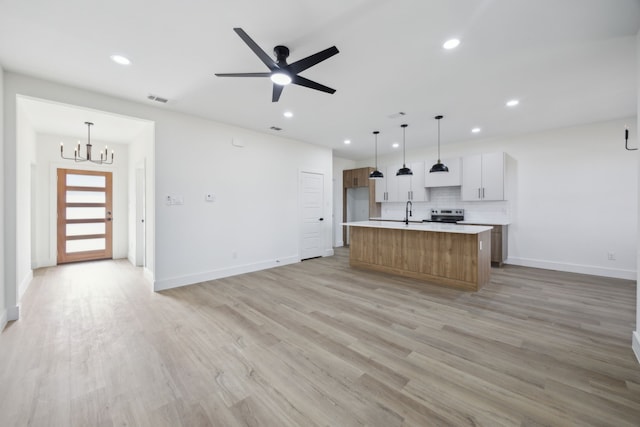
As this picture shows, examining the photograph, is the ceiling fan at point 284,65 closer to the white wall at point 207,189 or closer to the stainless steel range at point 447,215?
the white wall at point 207,189

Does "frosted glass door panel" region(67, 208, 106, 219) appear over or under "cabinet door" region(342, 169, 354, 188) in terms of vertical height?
under

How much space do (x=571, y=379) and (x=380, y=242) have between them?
326 centimetres

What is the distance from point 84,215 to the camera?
6039 millimetres

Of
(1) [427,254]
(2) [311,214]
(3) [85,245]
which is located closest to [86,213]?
(3) [85,245]

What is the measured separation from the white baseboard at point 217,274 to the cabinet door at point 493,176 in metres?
4.43

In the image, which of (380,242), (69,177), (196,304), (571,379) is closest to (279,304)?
(196,304)

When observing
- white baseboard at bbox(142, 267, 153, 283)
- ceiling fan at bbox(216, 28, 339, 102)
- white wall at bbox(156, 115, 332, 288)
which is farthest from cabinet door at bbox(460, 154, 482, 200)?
white baseboard at bbox(142, 267, 153, 283)

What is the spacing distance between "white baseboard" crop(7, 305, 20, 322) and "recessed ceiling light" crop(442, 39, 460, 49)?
530 cm

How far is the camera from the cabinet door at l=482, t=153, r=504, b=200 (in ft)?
18.1

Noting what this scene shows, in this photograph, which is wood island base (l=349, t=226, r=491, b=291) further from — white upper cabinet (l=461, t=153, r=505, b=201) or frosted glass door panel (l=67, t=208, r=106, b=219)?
frosted glass door panel (l=67, t=208, r=106, b=219)

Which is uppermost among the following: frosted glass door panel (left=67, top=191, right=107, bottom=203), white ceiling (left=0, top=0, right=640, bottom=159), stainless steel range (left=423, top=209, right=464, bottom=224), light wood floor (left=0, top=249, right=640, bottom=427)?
white ceiling (left=0, top=0, right=640, bottom=159)

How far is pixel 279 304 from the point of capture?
3.47 meters

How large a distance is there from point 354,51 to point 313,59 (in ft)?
2.01

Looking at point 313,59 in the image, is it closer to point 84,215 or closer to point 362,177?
point 362,177
